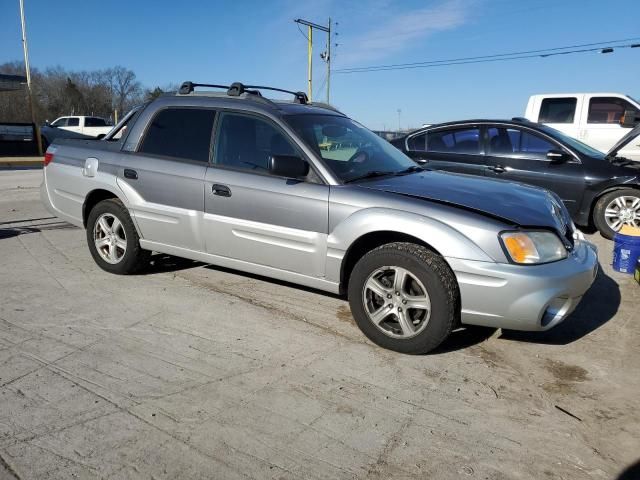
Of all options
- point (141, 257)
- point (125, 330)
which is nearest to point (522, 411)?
point (125, 330)

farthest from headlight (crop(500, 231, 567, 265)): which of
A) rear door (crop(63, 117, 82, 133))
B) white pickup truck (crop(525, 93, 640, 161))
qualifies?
A: rear door (crop(63, 117, 82, 133))

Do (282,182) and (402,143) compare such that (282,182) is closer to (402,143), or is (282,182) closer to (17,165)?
(402,143)

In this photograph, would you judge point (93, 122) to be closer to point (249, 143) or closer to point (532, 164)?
point (532, 164)

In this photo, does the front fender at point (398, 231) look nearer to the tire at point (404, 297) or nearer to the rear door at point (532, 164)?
the tire at point (404, 297)

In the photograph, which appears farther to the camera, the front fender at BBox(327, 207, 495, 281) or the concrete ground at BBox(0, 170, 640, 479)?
the front fender at BBox(327, 207, 495, 281)

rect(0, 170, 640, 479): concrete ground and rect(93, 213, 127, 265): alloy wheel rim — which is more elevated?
rect(93, 213, 127, 265): alloy wheel rim

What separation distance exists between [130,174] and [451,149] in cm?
480

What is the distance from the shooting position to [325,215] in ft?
12.4

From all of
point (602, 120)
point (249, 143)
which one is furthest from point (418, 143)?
point (602, 120)

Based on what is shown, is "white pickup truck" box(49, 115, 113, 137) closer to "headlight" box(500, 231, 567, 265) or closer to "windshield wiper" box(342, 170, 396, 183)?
"windshield wiper" box(342, 170, 396, 183)

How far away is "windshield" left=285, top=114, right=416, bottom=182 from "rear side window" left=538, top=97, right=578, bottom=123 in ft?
27.0

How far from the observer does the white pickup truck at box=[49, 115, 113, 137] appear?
27.6m

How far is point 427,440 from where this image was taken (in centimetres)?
258

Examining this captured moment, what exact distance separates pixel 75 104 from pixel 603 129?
67.7 meters
